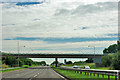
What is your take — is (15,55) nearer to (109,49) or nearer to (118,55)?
(118,55)

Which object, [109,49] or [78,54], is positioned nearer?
[78,54]

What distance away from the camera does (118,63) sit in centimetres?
6234

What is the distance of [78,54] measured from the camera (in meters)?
106

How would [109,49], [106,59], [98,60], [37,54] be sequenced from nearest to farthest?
[98,60], [106,59], [37,54], [109,49]

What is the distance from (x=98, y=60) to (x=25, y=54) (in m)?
43.8

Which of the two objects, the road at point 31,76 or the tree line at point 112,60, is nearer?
the road at point 31,76

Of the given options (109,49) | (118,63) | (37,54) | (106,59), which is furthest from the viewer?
(109,49)

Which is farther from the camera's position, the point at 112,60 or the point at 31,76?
the point at 112,60

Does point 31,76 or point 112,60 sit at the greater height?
point 112,60

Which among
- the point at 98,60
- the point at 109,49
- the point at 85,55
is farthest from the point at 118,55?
the point at 109,49

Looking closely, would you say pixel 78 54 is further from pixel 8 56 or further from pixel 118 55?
pixel 118 55

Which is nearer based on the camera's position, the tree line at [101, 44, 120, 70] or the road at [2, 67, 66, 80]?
the road at [2, 67, 66, 80]

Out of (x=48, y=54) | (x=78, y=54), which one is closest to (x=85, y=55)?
(x=78, y=54)

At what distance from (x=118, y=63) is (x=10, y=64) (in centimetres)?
6535
